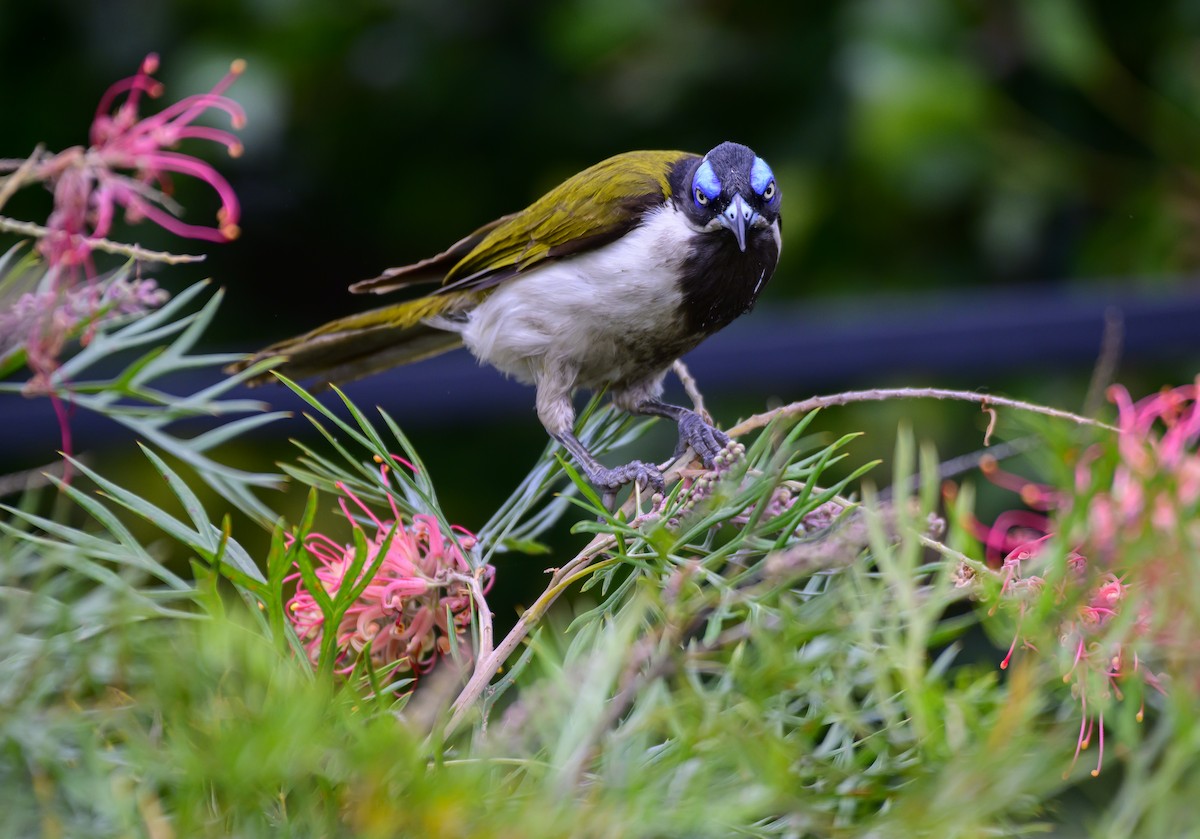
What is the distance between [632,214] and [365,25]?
155cm

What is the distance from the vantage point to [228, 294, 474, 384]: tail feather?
1217 mm

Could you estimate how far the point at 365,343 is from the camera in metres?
1.25

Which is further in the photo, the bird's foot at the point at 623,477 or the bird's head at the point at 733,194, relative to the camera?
the bird's head at the point at 733,194

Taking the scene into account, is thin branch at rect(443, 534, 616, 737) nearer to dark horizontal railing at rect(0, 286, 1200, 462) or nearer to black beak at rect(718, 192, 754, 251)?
black beak at rect(718, 192, 754, 251)

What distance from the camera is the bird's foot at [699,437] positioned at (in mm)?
788

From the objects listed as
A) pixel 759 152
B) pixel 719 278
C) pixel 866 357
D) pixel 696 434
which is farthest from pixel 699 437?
pixel 759 152

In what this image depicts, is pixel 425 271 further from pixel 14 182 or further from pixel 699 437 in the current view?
pixel 14 182

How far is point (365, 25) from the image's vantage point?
8.47 ft

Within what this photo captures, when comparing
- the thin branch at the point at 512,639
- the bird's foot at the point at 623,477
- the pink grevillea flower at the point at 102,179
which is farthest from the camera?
the bird's foot at the point at 623,477

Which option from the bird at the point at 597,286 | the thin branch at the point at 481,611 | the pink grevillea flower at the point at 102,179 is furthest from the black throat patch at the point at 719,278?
the thin branch at the point at 481,611

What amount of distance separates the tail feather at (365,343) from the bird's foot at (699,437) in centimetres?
37

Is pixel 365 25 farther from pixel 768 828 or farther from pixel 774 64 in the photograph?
pixel 768 828

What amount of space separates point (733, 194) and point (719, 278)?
71 millimetres

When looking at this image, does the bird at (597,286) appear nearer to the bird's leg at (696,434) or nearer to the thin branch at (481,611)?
the bird's leg at (696,434)
